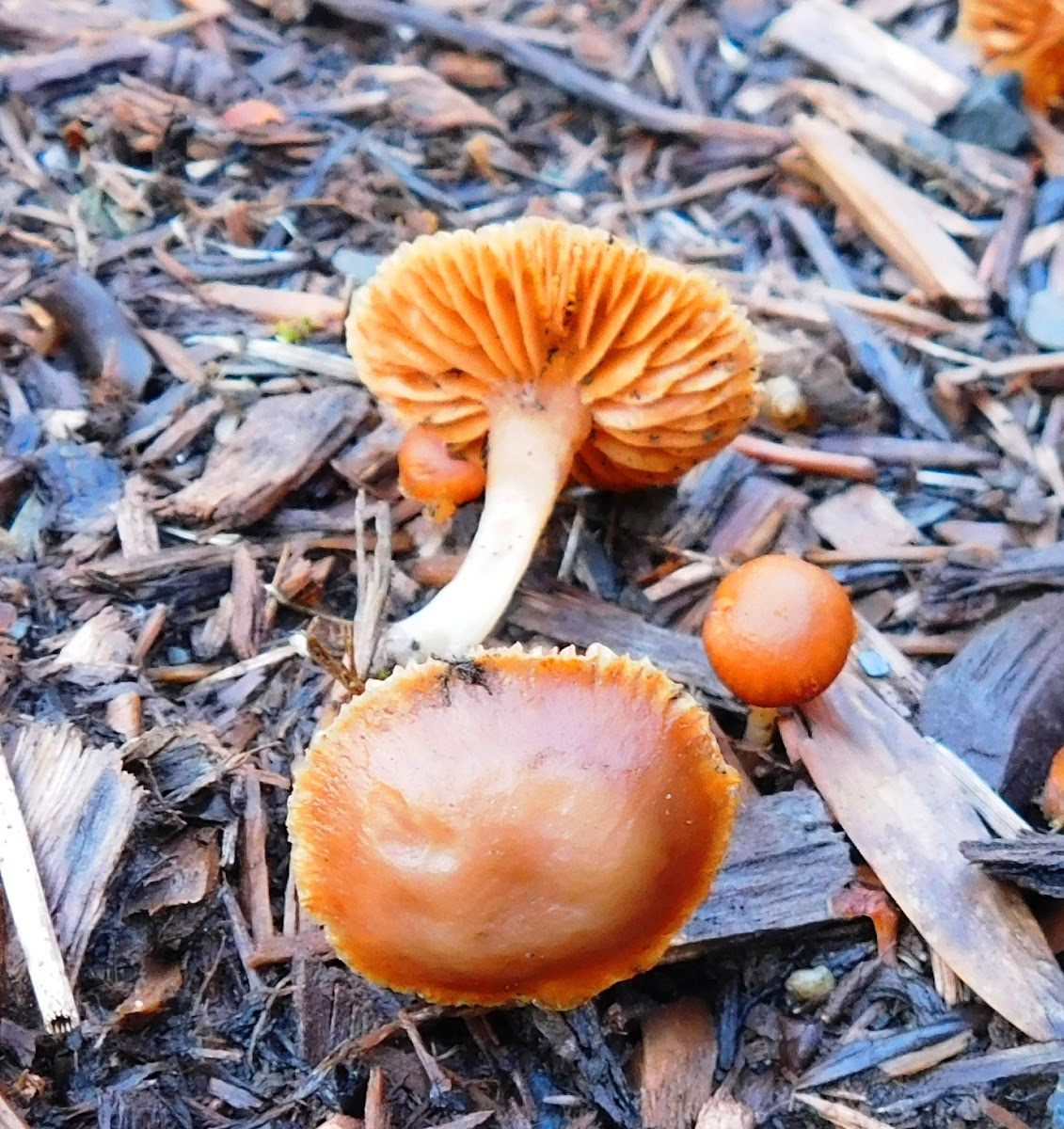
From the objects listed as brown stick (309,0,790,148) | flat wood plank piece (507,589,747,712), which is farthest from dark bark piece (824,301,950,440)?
flat wood plank piece (507,589,747,712)

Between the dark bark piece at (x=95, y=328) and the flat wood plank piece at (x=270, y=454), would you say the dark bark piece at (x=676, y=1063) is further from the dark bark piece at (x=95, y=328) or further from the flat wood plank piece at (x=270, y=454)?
the dark bark piece at (x=95, y=328)

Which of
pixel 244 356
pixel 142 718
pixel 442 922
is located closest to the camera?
pixel 442 922

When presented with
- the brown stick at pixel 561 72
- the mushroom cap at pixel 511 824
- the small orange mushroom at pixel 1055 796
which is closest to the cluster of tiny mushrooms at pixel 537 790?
the mushroom cap at pixel 511 824

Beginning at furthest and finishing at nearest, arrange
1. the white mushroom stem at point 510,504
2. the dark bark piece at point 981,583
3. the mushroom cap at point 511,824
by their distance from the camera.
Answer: the dark bark piece at point 981,583 < the white mushroom stem at point 510,504 < the mushroom cap at point 511,824

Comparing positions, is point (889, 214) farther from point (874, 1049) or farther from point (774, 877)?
point (874, 1049)

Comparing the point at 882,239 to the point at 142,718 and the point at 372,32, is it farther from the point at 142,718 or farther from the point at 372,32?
the point at 142,718

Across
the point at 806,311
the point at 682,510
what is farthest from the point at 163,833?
the point at 806,311

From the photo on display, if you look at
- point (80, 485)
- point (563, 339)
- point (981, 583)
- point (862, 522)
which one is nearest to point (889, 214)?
point (862, 522)
